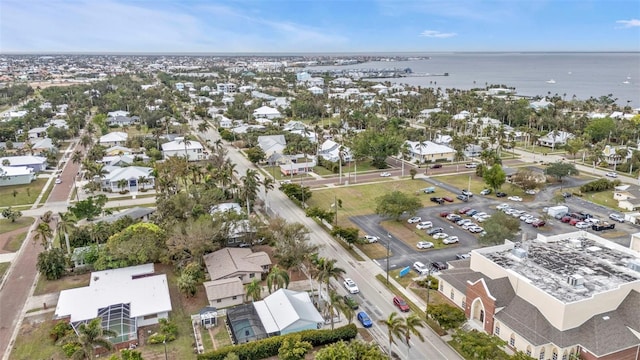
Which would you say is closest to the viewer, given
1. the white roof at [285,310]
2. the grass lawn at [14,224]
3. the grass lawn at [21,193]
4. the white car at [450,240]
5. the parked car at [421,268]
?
the white roof at [285,310]

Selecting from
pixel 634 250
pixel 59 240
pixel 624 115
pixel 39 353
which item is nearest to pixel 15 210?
pixel 59 240

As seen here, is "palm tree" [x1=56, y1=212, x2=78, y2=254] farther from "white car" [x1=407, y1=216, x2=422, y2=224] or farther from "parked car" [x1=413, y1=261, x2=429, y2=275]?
"white car" [x1=407, y1=216, x2=422, y2=224]

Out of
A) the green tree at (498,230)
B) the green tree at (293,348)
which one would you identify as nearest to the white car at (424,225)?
the green tree at (498,230)

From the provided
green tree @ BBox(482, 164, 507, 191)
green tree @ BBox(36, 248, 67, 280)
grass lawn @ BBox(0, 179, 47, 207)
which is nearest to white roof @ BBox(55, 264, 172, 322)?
green tree @ BBox(36, 248, 67, 280)

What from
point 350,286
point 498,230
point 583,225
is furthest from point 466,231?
point 350,286

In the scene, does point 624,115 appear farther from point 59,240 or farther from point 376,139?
point 59,240

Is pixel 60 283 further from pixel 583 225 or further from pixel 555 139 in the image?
pixel 555 139

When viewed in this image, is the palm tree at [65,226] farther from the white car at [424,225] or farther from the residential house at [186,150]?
the residential house at [186,150]
